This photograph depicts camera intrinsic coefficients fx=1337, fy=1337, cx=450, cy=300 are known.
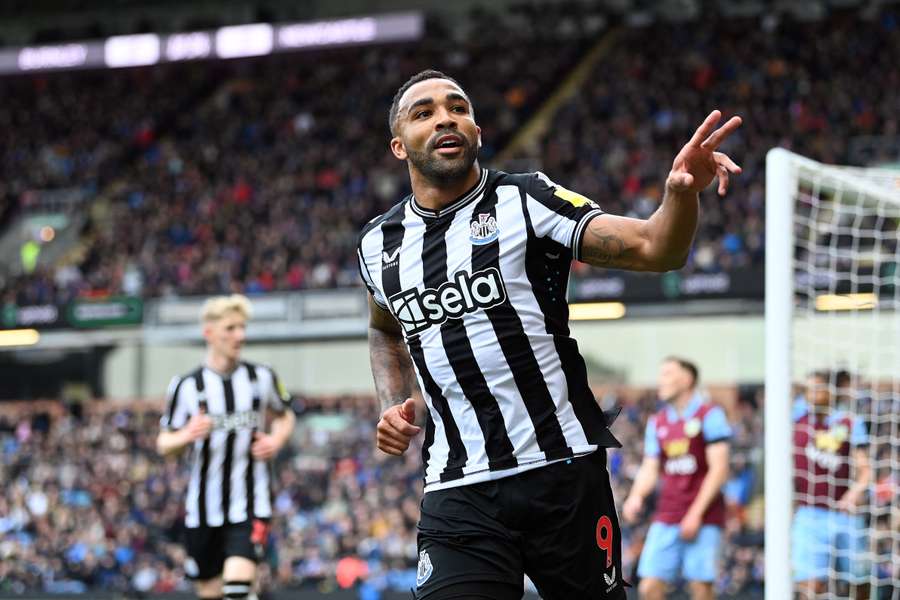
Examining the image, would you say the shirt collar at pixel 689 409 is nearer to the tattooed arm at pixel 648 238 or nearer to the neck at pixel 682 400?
the neck at pixel 682 400

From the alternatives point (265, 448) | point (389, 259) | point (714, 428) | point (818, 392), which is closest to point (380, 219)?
point (389, 259)

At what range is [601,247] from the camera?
380 cm

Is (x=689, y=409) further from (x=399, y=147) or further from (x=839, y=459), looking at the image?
(x=399, y=147)

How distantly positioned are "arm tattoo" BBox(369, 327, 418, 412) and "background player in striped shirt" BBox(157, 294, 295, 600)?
350 centimetres

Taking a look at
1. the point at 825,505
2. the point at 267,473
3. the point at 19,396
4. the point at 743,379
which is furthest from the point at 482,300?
the point at 19,396

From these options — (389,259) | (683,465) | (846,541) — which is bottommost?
(846,541)

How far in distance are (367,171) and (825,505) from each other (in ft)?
60.6

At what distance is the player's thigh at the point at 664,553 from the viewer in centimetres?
855

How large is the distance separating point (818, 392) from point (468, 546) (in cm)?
529

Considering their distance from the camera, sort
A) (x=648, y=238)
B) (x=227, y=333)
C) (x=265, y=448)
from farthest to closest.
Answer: (x=227, y=333) → (x=265, y=448) → (x=648, y=238)

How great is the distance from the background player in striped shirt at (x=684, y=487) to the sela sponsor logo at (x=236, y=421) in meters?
2.43

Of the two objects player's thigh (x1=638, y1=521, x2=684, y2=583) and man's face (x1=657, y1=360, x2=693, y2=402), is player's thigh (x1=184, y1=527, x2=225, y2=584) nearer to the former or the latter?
player's thigh (x1=638, y1=521, x2=684, y2=583)

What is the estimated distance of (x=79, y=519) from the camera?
20.0m

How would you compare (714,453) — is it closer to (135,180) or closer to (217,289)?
(217,289)
